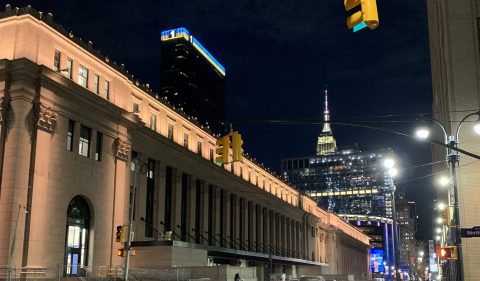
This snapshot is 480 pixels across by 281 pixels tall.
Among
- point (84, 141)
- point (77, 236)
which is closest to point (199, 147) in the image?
point (84, 141)

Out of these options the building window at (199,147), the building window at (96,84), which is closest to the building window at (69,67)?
the building window at (96,84)

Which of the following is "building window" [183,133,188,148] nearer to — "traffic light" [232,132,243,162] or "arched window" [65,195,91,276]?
"arched window" [65,195,91,276]

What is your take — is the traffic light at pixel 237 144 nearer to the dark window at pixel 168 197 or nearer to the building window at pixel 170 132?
the dark window at pixel 168 197

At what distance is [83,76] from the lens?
45938 mm

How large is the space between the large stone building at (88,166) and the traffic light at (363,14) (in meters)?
27.2

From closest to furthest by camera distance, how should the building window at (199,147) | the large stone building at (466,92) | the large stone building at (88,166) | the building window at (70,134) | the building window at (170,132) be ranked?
the large stone building at (466,92) < the large stone building at (88,166) < the building window at (70,134) < the building window at (170,132) < the building window at (199,147)

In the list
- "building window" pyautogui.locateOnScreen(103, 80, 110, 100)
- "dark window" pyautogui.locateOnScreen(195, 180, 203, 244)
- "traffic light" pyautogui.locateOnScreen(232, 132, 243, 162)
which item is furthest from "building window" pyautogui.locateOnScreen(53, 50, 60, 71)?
"dark window" pyautogui.locateOnScreen(195, 180, 203, 244)

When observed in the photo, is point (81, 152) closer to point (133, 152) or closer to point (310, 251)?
point (133, 152)

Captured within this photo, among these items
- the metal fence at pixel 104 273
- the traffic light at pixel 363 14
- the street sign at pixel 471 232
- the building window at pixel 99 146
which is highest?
the building window at pixel 99 146

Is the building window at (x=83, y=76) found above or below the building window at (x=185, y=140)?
above

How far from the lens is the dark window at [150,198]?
178 feet

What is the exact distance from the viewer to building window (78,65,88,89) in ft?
149

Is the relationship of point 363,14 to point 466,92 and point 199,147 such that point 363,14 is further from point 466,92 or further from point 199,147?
point 199,147

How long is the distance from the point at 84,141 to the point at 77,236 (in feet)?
25.0
